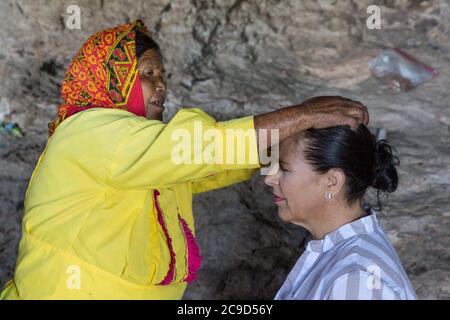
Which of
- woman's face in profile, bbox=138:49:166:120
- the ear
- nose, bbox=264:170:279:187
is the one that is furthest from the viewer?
woman's face in profile, bbox=138:49:166:120

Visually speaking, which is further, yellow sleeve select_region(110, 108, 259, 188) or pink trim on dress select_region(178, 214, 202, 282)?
pink trim on dress select_region(178, 214, 202, 282)

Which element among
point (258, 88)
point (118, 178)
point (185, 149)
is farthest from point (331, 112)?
point (258, 88)

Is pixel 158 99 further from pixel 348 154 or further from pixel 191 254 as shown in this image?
pixel 348 154

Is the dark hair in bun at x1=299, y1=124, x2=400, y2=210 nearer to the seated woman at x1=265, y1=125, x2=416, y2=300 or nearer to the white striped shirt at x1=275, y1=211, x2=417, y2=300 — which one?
the seated woman at x1=265, y1=125, x2=416, y2=300

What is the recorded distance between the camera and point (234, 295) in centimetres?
377

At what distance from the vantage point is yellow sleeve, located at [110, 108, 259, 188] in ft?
6.44

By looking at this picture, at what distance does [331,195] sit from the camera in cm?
224

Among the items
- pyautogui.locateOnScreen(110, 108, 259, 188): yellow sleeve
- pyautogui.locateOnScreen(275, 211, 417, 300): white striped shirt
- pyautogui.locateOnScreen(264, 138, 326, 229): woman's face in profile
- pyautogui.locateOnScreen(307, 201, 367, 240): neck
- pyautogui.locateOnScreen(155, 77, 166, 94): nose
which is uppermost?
pyautogui.locateOnScreen(155, 77, 166, 94): nose

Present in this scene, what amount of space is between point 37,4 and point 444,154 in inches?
99.8

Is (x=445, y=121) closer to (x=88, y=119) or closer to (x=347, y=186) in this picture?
(x=347, y=186)

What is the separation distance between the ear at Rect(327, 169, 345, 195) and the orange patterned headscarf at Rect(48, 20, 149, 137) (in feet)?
2.58

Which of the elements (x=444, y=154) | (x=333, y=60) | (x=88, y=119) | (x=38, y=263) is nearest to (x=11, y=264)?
(x=38, y=263)

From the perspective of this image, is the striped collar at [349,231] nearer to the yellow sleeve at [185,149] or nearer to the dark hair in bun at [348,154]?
the dark hair in bun at [348,154]

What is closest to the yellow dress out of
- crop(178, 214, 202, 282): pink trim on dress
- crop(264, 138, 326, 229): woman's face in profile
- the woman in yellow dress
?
the woman in yellow dress
